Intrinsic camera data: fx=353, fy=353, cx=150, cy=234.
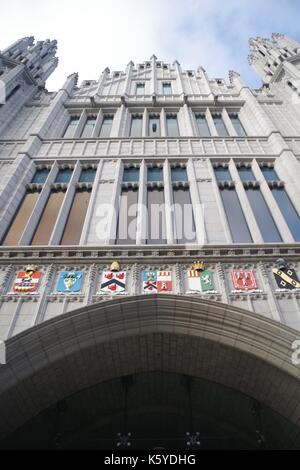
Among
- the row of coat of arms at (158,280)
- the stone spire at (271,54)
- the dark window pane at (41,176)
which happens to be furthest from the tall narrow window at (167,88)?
the row of coat of arms at (158,280)

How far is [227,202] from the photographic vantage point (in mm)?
13820

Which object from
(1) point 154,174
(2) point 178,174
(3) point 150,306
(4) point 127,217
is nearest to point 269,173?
(2) point 178,174

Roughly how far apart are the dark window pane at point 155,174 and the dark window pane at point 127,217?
1173 millimetres

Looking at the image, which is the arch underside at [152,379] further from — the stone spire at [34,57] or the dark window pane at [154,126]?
the stone spire at [34,57]

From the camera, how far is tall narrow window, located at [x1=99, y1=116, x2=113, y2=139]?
18.7m

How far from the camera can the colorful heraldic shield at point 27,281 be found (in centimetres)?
997

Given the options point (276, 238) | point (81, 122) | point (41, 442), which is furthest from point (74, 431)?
point (81, 122)

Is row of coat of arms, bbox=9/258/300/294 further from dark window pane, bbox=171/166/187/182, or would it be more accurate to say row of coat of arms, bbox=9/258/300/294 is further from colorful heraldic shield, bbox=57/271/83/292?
dark window pane, bbox=171/166/187/182

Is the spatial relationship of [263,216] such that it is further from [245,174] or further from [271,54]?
[271,54]

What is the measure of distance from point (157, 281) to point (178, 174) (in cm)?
654

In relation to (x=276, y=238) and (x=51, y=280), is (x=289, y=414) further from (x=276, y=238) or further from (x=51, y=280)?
(x=51, y=280)

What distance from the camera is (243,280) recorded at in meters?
10.2

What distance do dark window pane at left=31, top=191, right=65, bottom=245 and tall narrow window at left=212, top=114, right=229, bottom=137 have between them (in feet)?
29.9

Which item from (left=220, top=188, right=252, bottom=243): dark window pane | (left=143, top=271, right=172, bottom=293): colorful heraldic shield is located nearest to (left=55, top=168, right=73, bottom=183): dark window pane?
(left=220, top=188, right=252, bottom=243): dark window pane
